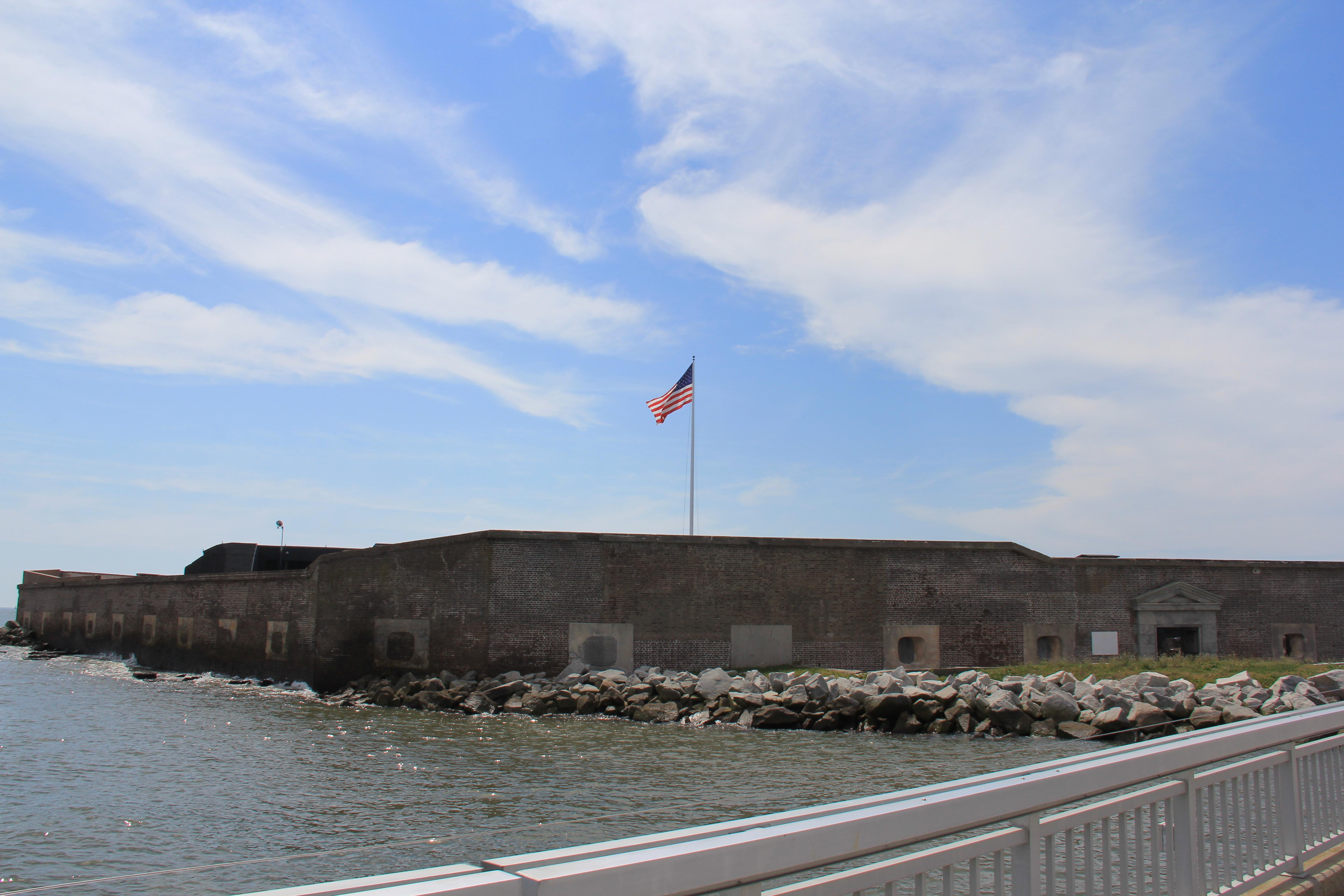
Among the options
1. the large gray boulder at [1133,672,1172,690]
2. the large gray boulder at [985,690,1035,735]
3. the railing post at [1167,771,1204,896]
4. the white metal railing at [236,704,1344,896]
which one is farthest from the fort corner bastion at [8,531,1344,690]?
the railing post at [1167,771,1204,896]

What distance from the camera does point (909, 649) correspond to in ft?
80.0

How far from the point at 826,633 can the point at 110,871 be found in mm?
17742

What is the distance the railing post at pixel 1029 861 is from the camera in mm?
2836

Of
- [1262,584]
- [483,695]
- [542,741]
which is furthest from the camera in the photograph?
[1262,584]

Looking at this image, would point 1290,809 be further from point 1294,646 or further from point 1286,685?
point 1294,646

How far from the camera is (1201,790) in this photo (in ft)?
13.0

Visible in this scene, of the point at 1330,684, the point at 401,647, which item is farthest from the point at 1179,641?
the point at 401,647

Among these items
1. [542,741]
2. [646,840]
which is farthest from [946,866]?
[542,741]

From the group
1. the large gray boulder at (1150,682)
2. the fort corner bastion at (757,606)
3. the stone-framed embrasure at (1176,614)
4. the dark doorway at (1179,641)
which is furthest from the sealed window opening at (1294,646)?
the large gray boulder at (1150,682)

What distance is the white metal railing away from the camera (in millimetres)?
1933

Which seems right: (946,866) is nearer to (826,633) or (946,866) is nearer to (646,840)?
(646,840)

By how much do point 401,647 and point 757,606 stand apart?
891cm

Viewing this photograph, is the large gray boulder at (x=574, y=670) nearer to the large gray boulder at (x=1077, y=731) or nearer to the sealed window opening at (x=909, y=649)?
the sealed window opening at (x=909, y=649)

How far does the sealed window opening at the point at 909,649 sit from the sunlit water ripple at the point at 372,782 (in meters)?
7.45
